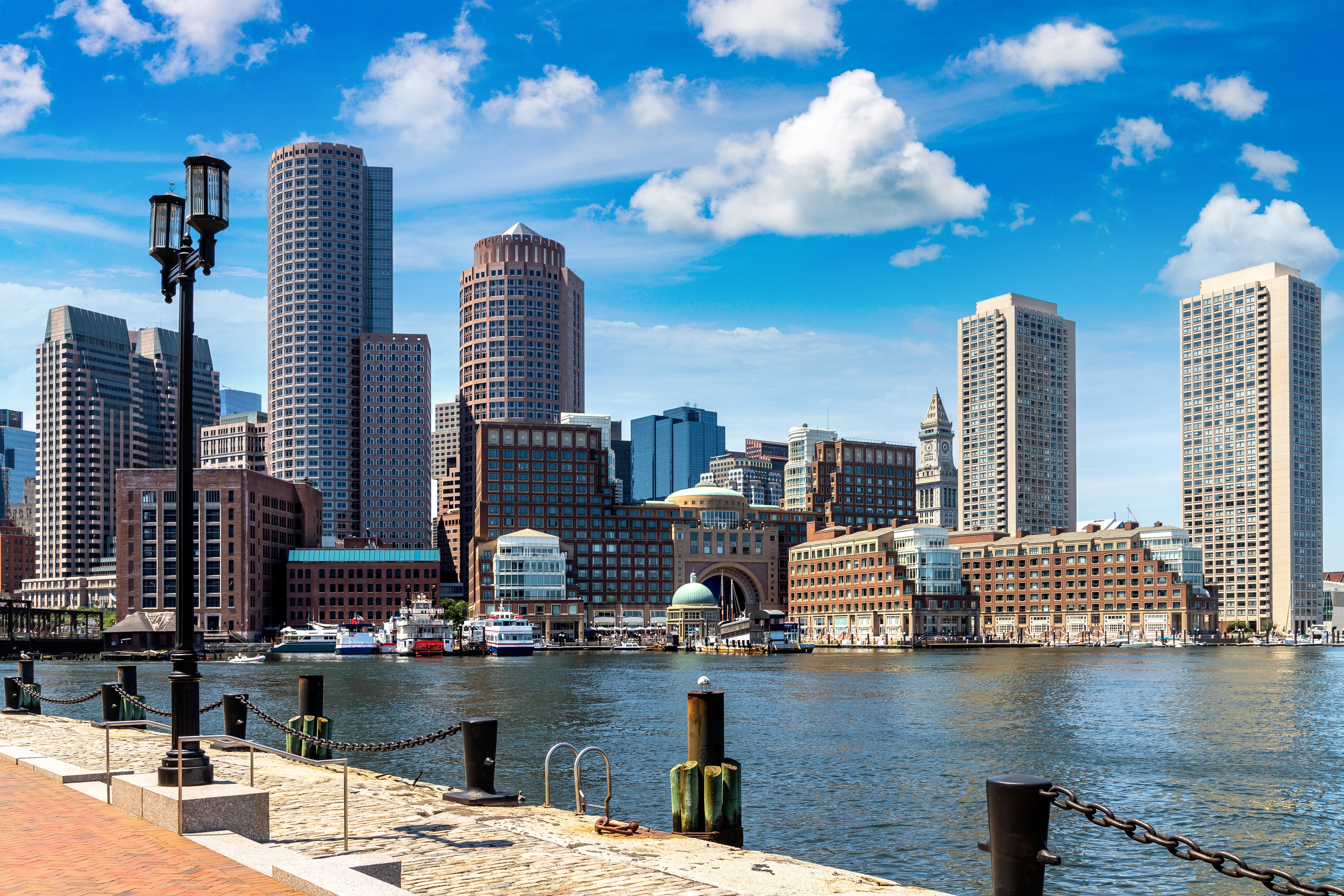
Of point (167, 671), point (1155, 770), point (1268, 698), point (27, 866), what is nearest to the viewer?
point (27, 866)

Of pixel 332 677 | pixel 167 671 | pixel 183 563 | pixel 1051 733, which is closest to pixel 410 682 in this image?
pixel 332 677

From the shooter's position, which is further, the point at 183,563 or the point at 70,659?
the point at 70,659

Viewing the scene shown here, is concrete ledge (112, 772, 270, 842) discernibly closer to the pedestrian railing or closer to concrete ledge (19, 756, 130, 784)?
concrete ledge (19, 756, 130, 784)

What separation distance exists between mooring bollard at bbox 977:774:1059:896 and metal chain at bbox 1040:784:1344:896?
212 millimetres

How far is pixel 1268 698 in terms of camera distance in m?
87.9

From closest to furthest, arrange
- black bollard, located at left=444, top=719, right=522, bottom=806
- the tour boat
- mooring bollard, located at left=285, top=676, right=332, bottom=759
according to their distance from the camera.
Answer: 1. black bollard, located at left=444, top=719, right=522, bottom=806
2. mooring bollard, located at left=285, top=676, right=332, bottom=759
3. the tour boat

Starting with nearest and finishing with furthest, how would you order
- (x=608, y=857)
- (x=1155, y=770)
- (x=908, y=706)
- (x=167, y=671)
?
(x=608, y=857) → (x=1155, y=770) → (x=908, y=706) → (x=167, y=671)

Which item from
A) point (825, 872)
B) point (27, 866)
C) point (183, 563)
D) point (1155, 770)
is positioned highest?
point (183, 563)

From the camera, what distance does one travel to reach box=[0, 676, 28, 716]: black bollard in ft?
166

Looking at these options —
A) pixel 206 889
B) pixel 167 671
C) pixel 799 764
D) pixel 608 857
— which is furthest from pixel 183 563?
pixel 167 671

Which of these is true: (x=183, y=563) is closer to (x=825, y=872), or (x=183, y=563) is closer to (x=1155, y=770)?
(x=825, y=872)

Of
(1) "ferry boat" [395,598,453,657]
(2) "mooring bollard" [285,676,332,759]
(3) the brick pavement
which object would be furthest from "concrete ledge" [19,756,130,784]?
(1) "ferry boat" [395,598,453,657]

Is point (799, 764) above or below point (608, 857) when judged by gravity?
below

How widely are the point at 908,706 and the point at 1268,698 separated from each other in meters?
31.0
